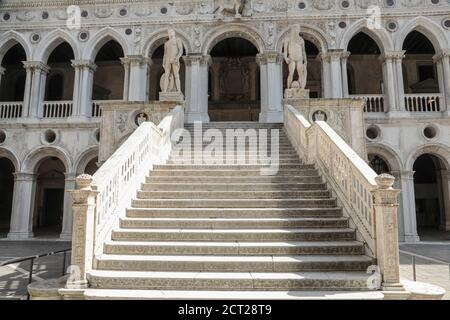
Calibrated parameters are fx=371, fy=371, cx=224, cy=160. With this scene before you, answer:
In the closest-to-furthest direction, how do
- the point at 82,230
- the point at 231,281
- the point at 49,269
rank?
the point at 231,281
the point at 82,230
the point at 49,269

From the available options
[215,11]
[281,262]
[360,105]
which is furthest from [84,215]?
[215,11]

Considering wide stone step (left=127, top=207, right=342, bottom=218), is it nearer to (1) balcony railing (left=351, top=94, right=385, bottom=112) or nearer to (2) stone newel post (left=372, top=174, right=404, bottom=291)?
(2) stone newel post (left=372, top=174, right=404, bottom=291)

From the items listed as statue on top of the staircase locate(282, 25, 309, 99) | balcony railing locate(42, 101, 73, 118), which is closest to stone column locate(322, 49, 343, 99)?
statue on top of the staircase locate(282, 25, 309, 99)

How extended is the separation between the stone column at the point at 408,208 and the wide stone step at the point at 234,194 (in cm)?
1024

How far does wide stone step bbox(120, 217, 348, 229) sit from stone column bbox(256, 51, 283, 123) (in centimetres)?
1050

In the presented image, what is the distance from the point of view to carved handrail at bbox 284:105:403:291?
17.4 feet

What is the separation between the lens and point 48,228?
22.0m

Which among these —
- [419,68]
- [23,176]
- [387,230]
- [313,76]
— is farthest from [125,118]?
[419,68]

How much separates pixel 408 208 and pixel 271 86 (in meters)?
8.17

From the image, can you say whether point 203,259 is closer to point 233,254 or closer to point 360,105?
point 233,254

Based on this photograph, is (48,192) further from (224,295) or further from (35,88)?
(224,295)

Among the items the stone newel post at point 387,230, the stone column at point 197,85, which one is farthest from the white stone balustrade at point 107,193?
the stone column at point 197,85

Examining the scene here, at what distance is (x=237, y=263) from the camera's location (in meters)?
5.62

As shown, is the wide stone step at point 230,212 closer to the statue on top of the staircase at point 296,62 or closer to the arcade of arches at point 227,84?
the statue on top of the staircase at point 296,62
